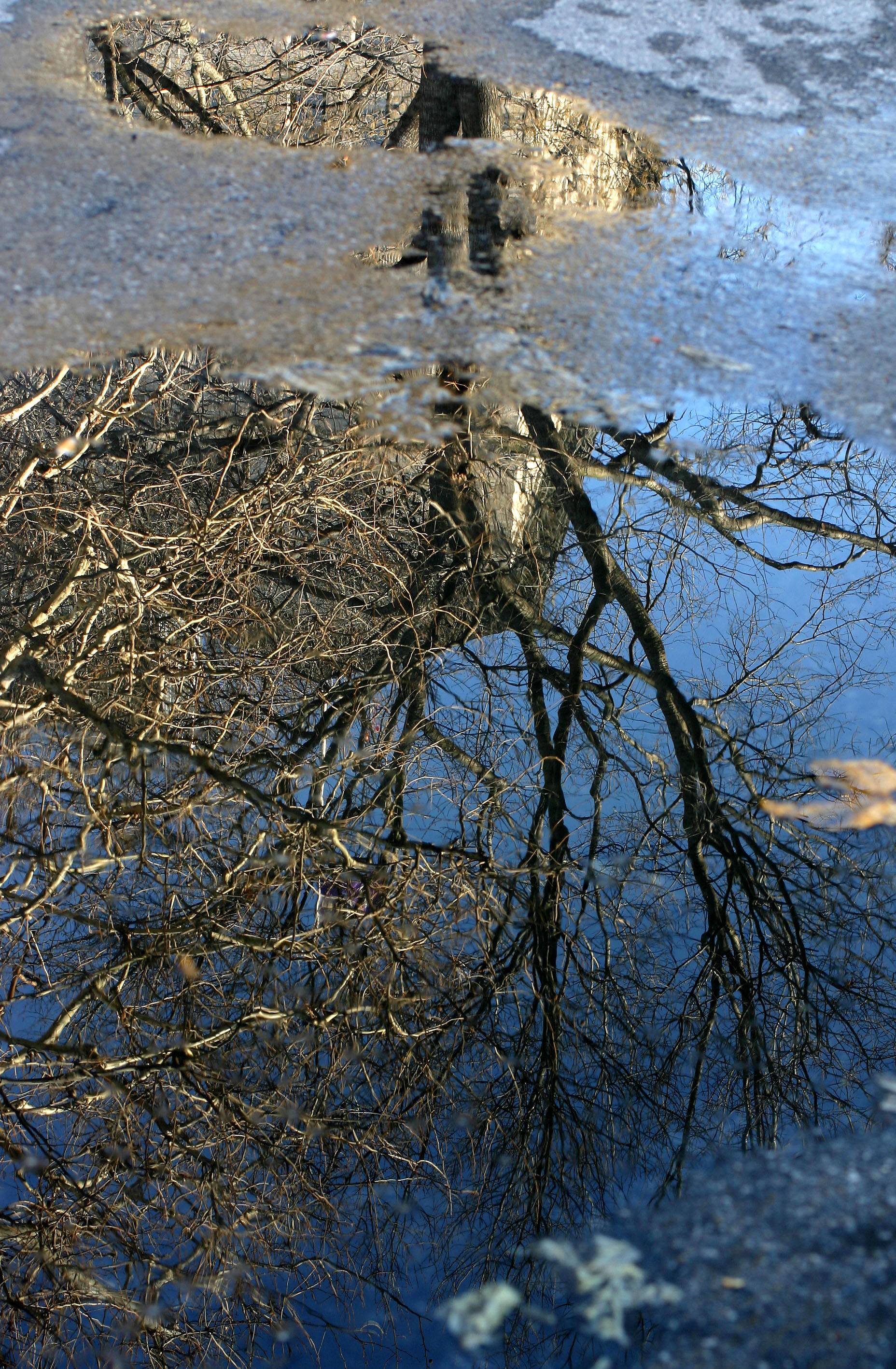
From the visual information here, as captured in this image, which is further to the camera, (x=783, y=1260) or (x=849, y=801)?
(x=849, y=801)

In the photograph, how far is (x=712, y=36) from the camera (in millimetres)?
5207

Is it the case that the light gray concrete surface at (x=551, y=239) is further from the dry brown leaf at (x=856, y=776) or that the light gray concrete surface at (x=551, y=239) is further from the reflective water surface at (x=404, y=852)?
the dry brown leaf at (x=856, y=776)

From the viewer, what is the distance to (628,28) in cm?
532

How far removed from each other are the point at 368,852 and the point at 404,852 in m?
0.07

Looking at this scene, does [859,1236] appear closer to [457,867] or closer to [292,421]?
[457,867]

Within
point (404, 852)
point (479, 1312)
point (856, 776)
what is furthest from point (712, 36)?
point (479, 1312)

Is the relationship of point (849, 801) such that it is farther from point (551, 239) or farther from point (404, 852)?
point (551, 239)

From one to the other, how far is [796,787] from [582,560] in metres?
0.93

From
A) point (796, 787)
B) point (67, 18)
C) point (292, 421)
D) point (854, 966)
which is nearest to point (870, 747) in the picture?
point (796, 787)

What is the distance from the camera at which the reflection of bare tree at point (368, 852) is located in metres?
1.83

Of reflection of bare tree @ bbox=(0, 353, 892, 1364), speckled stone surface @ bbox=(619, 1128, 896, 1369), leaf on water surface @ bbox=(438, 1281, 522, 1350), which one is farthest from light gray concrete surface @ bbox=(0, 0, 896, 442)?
leaf on water surface @ bbox=(438, 1281, 522, 1350)

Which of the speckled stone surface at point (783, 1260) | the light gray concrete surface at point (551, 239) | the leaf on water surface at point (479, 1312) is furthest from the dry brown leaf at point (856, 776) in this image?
the leaf on water surface at point (479, 1312)

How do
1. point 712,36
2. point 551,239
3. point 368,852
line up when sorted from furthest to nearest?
point 712,36, point 551,239, point 368,852

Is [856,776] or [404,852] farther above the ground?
[856,776]
